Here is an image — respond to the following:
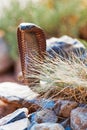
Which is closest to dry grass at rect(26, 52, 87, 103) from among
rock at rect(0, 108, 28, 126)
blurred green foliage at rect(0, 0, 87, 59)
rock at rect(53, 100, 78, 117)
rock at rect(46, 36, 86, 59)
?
rock at rect(53, 100, 78, 117)

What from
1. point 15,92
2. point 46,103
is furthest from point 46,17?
point 46,103

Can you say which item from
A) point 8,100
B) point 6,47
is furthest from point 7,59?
point 8,100

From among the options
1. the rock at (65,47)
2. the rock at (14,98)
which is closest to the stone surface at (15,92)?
the rock at (14,98)

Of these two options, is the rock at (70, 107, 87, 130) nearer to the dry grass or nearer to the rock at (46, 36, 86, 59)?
the dry grass

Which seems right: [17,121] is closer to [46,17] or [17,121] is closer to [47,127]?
[47,127]

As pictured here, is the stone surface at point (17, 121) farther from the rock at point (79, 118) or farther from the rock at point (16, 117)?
the rock at point (79, 118)

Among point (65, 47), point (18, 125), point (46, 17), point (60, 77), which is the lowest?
point (18, 125)
